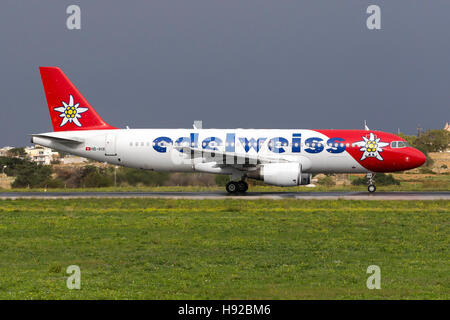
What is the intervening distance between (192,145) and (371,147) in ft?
34.1

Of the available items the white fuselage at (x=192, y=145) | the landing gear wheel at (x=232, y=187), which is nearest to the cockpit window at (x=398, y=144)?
the white fuselage at (x=192, y=145)

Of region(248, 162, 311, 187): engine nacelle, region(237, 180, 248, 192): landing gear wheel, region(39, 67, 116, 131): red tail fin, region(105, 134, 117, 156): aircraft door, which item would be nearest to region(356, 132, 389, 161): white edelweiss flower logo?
region(248, 162, 311, 187): engine nacelle

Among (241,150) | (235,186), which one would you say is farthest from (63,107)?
(235,186)

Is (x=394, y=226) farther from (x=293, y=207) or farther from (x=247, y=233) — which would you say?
(x=293, y=207)

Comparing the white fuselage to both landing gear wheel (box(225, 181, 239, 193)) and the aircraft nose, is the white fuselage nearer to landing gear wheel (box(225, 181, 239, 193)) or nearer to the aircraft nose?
landing gear wheel (box(225, 181, 239, 193))

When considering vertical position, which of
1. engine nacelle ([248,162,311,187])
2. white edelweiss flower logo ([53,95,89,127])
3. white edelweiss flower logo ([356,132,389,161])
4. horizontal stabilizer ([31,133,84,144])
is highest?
white edelweiss flower logo ([53,95,89,127])

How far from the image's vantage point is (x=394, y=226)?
21.8 metres

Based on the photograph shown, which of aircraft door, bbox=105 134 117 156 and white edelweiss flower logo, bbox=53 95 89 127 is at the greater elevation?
white edelweiss flower logo, bbox=53 95 89 127

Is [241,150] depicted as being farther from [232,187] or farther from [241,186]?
[232,187]

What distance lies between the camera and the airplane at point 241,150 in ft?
120

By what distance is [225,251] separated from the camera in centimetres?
1644

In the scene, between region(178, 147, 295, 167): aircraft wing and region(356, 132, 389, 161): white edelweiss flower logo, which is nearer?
region(178, 147, 295, 167): aircraft wing

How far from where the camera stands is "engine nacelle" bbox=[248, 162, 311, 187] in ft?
113
